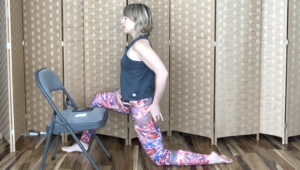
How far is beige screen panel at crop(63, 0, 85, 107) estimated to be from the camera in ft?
12.4

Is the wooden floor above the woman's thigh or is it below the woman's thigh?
below

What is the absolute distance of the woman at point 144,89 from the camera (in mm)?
2957

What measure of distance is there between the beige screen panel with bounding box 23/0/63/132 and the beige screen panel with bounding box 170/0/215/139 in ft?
3.71

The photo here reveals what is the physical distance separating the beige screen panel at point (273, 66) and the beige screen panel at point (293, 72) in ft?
0.16

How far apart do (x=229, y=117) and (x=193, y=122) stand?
0.36 metres

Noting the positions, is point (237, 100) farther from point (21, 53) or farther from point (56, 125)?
point (21, 53)

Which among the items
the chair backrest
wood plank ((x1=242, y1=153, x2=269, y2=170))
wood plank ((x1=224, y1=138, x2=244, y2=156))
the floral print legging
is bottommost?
wood plank ((x1=242, y1=153, x2=269, y2=170))

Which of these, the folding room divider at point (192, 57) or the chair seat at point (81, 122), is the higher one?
the folding room divider at point (192, 57)

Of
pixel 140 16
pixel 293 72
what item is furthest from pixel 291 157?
pixel 140 16

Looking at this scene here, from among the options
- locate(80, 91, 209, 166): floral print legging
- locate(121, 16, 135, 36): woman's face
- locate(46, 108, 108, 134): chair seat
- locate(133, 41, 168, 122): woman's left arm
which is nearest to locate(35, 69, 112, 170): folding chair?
locate(46, 108, 108, 134): chair seat

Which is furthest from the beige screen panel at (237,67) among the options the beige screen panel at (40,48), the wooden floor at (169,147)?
the beige screen panel at (40,48)

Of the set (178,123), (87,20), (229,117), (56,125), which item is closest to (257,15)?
(229,117)

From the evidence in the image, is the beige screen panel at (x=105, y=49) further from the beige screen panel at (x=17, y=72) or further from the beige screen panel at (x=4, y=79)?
the beige screen panel at (x=4, y=79)

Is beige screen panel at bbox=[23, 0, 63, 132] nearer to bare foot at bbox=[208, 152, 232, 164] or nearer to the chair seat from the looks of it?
the chair seat
